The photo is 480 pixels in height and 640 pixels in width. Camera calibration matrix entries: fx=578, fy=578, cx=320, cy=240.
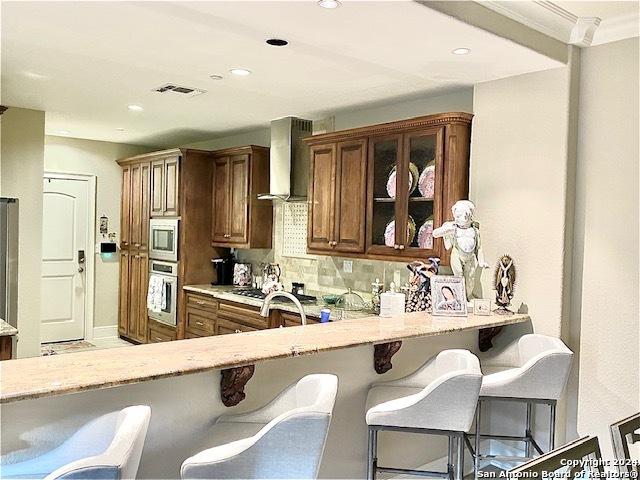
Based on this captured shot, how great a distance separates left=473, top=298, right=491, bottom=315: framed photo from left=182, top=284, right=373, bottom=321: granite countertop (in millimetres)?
1155

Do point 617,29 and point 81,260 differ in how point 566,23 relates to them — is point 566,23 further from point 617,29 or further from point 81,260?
point 81,260

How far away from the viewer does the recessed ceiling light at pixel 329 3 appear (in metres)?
2.34

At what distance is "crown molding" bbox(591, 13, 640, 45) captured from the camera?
9.70 feet

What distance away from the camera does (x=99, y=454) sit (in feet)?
5.66

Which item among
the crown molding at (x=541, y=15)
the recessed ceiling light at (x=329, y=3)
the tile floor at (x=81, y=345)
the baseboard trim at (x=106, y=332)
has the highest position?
the crown molding at (x=541, y=15)

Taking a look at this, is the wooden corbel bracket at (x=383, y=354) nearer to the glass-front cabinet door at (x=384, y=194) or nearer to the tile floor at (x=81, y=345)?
the glass-front cabinet door at (x=384, y=194)

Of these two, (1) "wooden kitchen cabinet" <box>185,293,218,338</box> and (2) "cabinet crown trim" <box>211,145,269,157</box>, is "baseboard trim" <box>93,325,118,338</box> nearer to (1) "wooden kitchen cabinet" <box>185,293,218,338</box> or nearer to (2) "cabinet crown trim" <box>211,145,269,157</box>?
(1) "wooden kitchen cabinet" <box>185,293,218,338</box>

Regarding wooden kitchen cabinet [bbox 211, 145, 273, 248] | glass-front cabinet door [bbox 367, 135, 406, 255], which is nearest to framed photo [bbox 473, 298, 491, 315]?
glass-front cabinet door [bbox 367, 135, 406, 255]

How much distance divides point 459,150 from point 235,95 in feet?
5.67

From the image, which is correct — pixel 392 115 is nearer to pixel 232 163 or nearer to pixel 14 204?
pixel 232 163

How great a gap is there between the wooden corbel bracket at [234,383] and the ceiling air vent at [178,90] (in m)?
2.49

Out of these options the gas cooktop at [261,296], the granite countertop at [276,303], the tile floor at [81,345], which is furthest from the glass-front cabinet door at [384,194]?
the tile floor at [81,345]

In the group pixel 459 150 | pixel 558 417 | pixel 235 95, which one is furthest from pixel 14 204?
pixel 558 417

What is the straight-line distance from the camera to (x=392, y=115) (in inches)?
176
